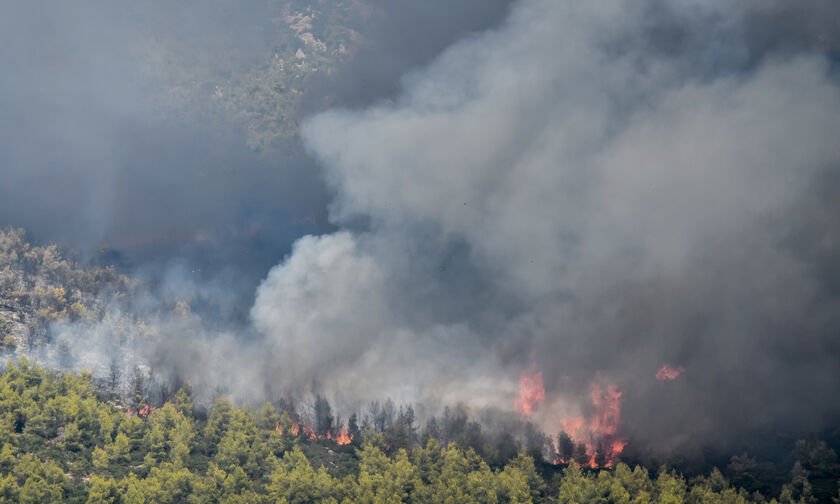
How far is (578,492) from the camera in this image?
113438 mm

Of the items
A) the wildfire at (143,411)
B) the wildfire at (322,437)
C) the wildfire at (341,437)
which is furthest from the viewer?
the wildfire at (341,437)

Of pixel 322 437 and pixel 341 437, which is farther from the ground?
pixel 341 437

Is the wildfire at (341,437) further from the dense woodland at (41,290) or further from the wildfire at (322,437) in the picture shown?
the dense woodland at (41,290)

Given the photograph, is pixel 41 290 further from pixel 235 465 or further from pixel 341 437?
pixel 341 437

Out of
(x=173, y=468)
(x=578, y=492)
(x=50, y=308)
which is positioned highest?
(x=50, y=308)

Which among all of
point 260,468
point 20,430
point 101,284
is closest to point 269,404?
point 260,468

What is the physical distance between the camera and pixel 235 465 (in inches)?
4466

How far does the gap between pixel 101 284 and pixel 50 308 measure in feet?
47.9

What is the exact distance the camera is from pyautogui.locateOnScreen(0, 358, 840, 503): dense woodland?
338 feet

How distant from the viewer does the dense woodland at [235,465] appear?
338ft

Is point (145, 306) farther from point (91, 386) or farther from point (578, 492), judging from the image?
point (578, 492)

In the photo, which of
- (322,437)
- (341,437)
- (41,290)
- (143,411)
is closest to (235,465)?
(143,411)

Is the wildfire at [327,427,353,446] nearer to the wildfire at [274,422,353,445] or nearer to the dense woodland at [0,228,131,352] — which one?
the wildfire at [274,422,353,445]

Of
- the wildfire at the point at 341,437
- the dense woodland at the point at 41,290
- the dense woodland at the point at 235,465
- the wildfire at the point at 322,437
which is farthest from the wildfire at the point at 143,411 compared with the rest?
the wildfire at the point at 341,437
